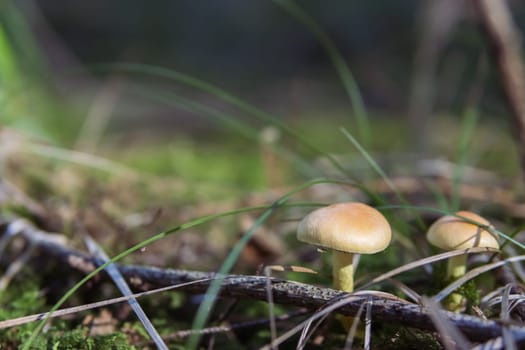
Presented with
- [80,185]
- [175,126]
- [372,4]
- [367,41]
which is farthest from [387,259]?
[372,4]

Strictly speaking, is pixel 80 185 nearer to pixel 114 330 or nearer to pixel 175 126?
pixel 114 330

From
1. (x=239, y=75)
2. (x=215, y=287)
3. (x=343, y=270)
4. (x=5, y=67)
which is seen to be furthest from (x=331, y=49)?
(x=239, y=75)

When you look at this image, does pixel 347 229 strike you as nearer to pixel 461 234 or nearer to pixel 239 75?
pixel 461 234

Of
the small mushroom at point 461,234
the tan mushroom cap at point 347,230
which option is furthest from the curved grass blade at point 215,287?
the small mushroom at point 461,234

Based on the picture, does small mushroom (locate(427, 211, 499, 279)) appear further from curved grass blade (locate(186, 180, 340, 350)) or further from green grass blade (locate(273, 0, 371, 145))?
green grass blade (locate(273, 0, 371, 145))

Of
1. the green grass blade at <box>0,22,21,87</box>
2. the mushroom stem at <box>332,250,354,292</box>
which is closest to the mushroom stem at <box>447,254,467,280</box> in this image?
the mushroom stem at <box>332,250,354,292</box>

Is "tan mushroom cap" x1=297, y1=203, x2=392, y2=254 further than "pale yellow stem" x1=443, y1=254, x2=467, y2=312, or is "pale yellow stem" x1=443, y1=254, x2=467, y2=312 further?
"pale yellow stem" x1=443, y1=254, x2=467, y2=312
